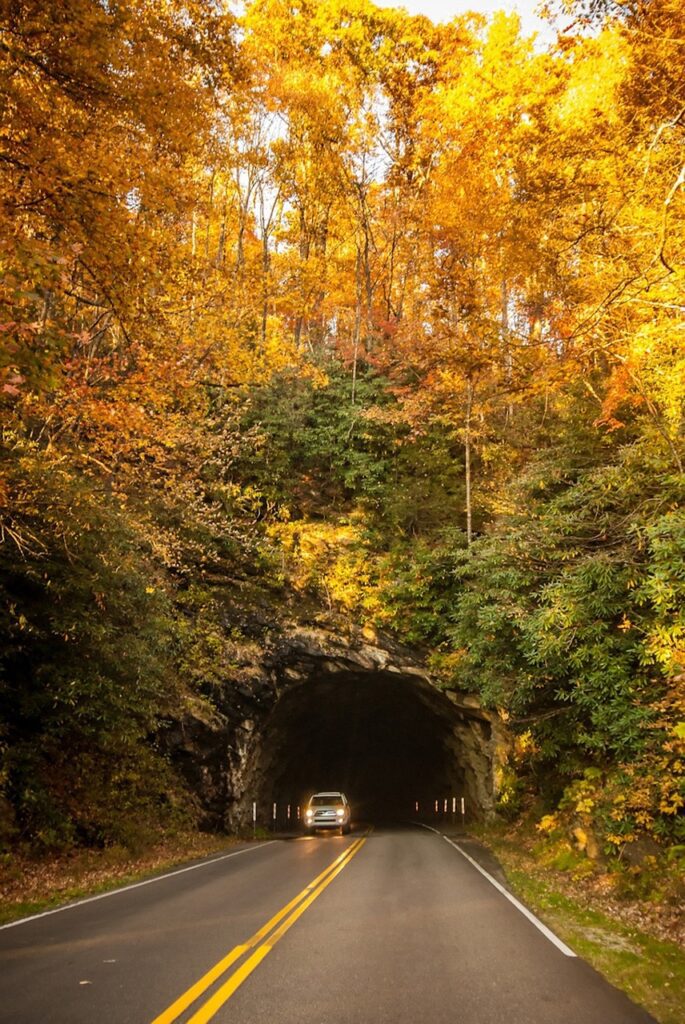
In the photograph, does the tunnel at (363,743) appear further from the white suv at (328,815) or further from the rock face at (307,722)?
the white suv at (328,815)

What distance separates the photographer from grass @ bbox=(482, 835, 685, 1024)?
544 centimetres

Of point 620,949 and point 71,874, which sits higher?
point 620,949

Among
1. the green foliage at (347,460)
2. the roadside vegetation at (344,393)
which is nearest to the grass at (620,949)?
the roadside vegetation at (344,393)

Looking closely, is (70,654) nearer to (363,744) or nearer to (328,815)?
(328,815)

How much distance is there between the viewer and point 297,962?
6.08 metres

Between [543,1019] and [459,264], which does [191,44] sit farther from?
[459,264]

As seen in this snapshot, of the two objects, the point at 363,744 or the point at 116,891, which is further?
the point at 363,744

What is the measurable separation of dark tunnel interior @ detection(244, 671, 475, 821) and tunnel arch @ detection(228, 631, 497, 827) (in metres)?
0.08

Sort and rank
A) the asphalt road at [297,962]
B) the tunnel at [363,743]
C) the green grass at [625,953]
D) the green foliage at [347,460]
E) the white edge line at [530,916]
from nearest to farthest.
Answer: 1. the asphalt road at [297,962]
2. the green grass at [625,953]
3. the white edge line at [530,916]
4. the tunnel at [363,743]
5. the green foliage at [347,460]

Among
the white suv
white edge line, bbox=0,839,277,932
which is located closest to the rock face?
the white suv

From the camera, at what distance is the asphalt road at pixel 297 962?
15.9ft

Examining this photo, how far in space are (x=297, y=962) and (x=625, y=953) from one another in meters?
3.51

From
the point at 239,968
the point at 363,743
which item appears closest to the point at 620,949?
the point at 239,968

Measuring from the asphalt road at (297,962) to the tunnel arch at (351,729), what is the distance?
12038mm
